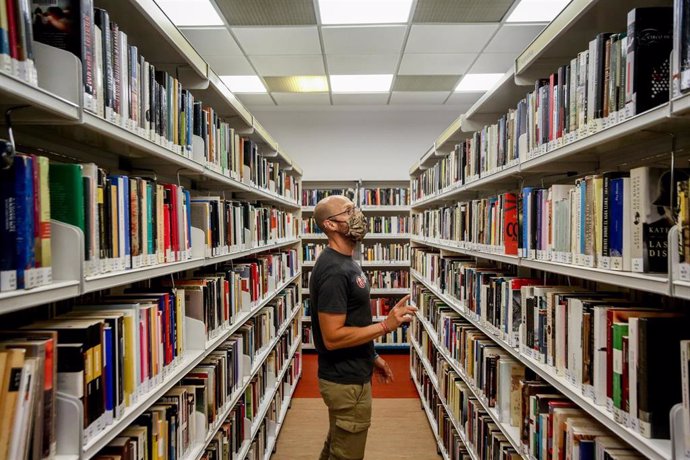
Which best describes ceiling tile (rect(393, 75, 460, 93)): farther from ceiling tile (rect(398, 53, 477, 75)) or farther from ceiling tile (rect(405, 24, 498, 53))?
ceiling tile (rect(405, 24, 498, 53))

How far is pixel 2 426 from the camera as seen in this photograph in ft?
2.75

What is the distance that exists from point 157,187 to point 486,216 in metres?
1.70

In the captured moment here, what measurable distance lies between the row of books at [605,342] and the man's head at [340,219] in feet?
2.52

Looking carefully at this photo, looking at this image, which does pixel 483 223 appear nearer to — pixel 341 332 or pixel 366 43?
pixel 341 332

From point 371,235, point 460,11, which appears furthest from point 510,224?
point 371,235

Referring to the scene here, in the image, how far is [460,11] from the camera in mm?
3877

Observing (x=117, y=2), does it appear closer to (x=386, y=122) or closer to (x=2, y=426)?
(x=2, y=426)

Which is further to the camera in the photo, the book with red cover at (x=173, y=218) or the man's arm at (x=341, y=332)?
the man's arm at (x=341, y=332)

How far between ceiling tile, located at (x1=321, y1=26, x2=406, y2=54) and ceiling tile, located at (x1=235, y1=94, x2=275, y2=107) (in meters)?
1.86

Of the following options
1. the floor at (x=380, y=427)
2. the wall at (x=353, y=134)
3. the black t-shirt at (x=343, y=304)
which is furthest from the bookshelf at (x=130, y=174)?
the wall at (x=353, y=134)

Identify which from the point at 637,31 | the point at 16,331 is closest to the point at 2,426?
the point at 16,331

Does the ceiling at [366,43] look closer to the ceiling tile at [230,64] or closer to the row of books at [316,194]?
the ceiling tile at [230,64]

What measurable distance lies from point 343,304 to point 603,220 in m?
1.19

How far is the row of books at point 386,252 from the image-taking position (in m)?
6.78
